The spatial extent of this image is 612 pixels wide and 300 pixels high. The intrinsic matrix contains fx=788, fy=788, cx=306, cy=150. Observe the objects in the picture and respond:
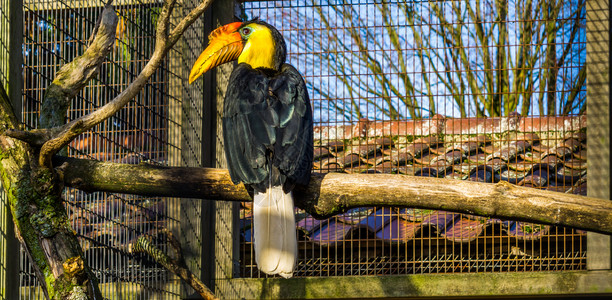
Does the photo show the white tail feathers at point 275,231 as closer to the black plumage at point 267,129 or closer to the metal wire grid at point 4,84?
the black plumage at point 267,129

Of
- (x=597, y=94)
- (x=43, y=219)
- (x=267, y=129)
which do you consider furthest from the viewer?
(x=597, y=94)

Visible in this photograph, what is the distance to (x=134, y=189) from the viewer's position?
270 centimetres

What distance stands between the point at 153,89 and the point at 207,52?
57 cm

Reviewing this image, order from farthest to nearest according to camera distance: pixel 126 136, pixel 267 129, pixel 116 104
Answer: pixel 126 136, pixel 267 129, pixel 116 104

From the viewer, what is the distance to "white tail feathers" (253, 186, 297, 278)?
273cm

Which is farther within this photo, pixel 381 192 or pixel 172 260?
pixel 172 260

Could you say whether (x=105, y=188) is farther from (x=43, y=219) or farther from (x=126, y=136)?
(x=126, y=136)

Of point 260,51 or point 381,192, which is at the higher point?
point 260,51

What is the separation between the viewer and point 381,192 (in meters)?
2.66

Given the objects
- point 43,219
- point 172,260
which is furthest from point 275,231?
point 172,260

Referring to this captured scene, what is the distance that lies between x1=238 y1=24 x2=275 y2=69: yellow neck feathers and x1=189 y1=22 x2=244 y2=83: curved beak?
0.19 feet

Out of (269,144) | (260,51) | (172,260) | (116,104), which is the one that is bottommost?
(172,260)

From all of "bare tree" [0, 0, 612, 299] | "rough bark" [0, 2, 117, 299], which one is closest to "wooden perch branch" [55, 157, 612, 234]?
"bare tree" [0, 0, 612, 299]

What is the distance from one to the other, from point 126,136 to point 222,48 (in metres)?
0.65
